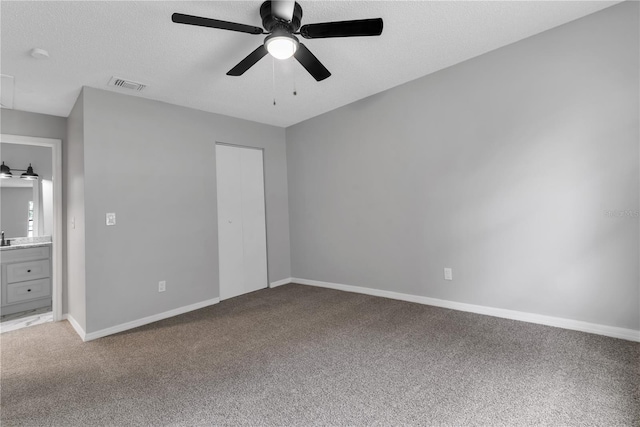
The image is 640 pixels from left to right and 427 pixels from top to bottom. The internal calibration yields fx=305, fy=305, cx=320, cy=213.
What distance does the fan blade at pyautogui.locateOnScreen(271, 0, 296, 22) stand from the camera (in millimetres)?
1838

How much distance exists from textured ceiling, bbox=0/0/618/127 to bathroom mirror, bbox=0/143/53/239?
1356 mm

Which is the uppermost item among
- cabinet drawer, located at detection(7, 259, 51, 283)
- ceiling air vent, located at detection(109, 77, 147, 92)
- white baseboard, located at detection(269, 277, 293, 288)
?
ceiling air vent, located at detection(109, 77, 147, 92)

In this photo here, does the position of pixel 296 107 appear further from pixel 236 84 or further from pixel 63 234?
pixel 63 234

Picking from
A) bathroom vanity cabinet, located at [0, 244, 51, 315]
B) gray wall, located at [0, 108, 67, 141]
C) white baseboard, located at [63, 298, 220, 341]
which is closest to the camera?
white baseboard, located at [63, 298, 220, 341]

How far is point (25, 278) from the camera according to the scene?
3.87m

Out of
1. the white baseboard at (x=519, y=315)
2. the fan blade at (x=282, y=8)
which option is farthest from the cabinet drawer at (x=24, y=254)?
the fan blade at (x=282, y=8)

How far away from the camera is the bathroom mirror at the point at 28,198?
430 centimetres

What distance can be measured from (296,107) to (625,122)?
309 cm

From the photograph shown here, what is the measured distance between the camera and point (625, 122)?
221 cm

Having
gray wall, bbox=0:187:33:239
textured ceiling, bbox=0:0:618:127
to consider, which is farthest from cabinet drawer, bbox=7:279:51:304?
textured ceiling, bbox=0:0:618:127

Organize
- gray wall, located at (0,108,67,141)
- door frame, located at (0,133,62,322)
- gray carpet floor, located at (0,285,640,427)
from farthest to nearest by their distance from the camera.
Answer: door frame, located at (0,133,62,322)
gray wall, located at (0,108,67,141)
gray carpet floor, located at (0,285,640,427)

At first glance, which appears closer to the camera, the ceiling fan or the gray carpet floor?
the gray carpet floor

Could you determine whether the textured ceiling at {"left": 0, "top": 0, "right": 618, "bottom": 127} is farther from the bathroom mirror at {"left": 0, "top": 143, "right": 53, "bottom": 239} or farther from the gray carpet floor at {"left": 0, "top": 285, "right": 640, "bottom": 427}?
the gray carpet floor at {"left": 0, "top": 285, "right": 640, "bottom": 427}

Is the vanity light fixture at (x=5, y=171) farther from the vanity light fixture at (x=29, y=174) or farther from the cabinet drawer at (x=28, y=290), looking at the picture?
the cabinet drawer at (x=28, y=290)
